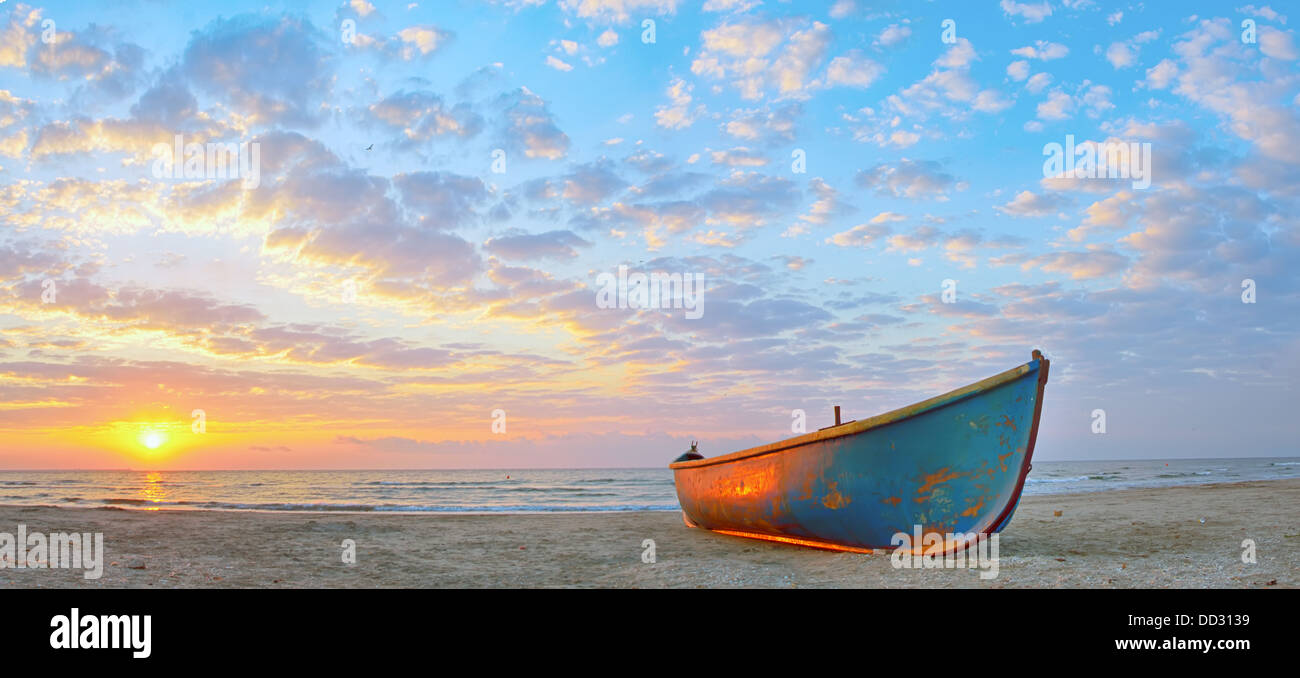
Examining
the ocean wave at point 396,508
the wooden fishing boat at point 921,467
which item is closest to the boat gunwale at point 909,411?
the wooden fishing boat at point 921,467

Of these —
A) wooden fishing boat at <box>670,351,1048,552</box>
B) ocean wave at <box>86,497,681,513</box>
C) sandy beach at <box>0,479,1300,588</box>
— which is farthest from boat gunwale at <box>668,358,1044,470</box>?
ocean wave at <box>86,497,681,513</box>

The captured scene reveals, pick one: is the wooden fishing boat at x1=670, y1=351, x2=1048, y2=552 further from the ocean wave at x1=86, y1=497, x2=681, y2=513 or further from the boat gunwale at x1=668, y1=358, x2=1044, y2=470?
the ocean wave at x1=86, y1=497, x2=681, y2=513

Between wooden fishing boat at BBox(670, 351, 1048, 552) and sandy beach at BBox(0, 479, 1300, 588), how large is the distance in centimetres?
43

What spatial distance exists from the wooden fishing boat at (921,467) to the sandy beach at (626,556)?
0.43m

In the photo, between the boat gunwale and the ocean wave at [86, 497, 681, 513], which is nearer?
the boat gunwale

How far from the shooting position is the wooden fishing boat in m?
7.60

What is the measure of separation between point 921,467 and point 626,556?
4.37 metres

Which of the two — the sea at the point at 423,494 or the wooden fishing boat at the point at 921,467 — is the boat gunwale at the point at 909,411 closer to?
the wooden fishing boat at the point at 921,467

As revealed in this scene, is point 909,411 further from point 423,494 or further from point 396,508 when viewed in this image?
point 423,494


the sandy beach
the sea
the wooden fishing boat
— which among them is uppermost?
the wooden fishing boat

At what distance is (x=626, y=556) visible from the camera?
1013 cm
